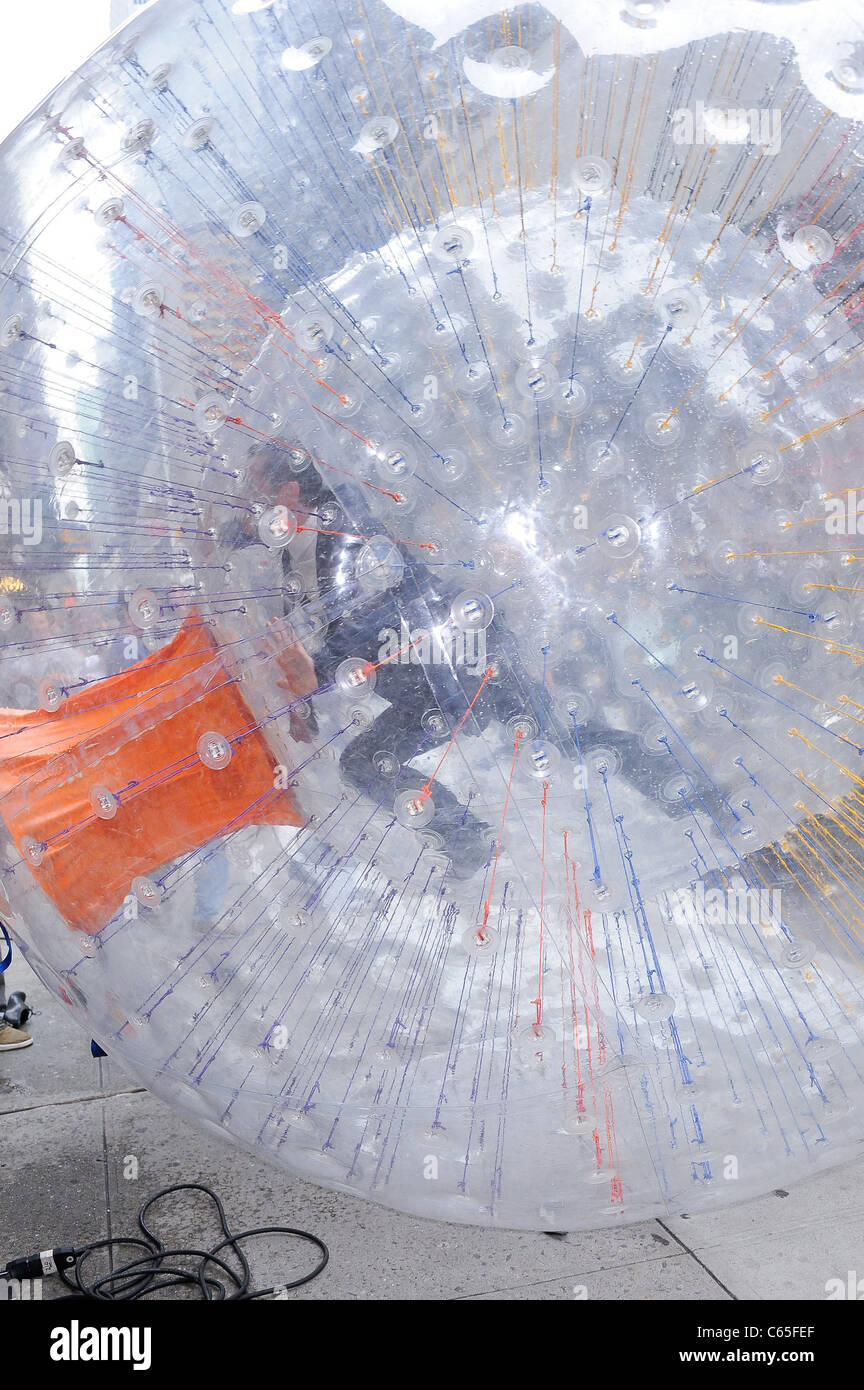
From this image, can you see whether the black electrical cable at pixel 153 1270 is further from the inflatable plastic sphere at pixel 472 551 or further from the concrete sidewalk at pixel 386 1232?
the inflatable plastic sphere at pixel 472 551

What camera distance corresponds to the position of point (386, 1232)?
236 centimetres

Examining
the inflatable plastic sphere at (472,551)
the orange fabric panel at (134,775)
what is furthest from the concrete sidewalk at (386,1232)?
the inflatable plastic sphere at (472,551)

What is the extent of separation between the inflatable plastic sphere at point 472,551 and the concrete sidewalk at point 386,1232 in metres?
0.67

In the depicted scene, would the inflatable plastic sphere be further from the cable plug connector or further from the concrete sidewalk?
the cable plug connector

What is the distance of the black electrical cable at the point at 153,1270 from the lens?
2.16m

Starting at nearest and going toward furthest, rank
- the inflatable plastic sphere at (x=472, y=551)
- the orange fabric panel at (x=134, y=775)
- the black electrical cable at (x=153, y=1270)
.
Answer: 1. the inflatable plastic sphere at (x=472, y=551)
2. the orange fabric panel at (x=134, y=775)
3. the black electrical cable at (x=153, y=1270)

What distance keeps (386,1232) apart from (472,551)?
4.99ft

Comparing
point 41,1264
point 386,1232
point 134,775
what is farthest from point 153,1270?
point 134,775

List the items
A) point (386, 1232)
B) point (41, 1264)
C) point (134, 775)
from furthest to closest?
point (386, 1232)
point (41, 1264)
point (134, 775)

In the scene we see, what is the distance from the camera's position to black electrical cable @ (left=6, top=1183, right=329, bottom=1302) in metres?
2.16

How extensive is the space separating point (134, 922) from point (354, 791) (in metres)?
0.40

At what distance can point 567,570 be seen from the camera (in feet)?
4.51

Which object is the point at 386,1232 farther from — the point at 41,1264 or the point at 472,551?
the point at 472,551
